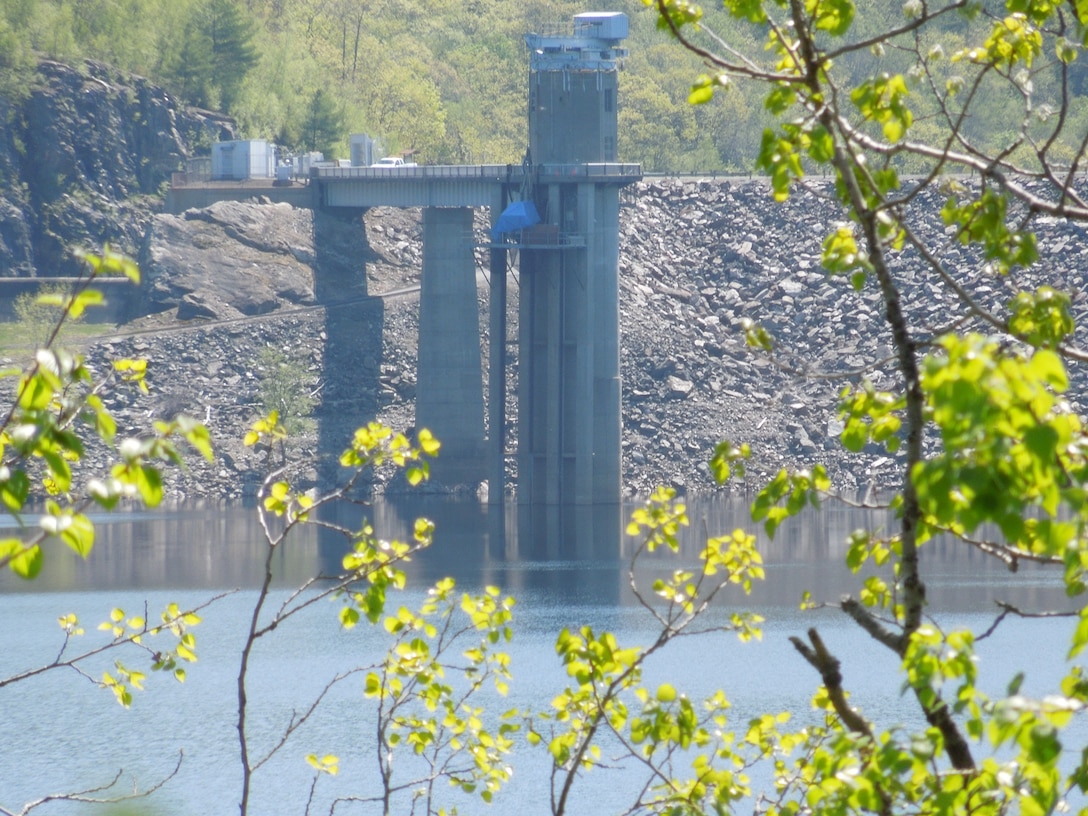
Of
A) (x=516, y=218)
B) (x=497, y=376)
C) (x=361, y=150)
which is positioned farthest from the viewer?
(x=361, y=150)

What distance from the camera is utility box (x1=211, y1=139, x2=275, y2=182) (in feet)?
230

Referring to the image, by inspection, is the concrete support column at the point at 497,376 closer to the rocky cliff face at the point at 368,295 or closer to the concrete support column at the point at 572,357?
the concrete support column at the point at 572,357

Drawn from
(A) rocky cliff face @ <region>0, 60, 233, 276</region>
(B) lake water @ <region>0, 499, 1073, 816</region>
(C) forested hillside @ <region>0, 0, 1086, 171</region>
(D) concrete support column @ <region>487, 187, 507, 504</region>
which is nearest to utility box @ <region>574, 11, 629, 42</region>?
(D) concrete support column @ <region>487, 187, 507, 504</region>

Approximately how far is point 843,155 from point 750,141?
9427 cm

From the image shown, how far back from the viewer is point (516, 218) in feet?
188

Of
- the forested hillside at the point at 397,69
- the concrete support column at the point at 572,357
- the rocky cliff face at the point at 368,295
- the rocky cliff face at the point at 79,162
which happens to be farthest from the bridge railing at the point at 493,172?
the forested hillside at the point at 397,69

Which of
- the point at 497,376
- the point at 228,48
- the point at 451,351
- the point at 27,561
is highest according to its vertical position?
the point at 228,48

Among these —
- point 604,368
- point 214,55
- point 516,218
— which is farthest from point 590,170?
point 214,55

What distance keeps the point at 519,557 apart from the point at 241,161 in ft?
108

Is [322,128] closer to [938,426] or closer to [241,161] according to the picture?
[241,161]

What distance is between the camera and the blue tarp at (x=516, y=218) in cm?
5697

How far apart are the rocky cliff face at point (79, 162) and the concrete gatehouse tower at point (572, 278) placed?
22506 mm

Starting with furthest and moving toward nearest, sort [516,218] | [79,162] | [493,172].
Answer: [79,162]
[493,172]
[516,218]

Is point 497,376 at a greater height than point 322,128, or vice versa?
point 322,128
